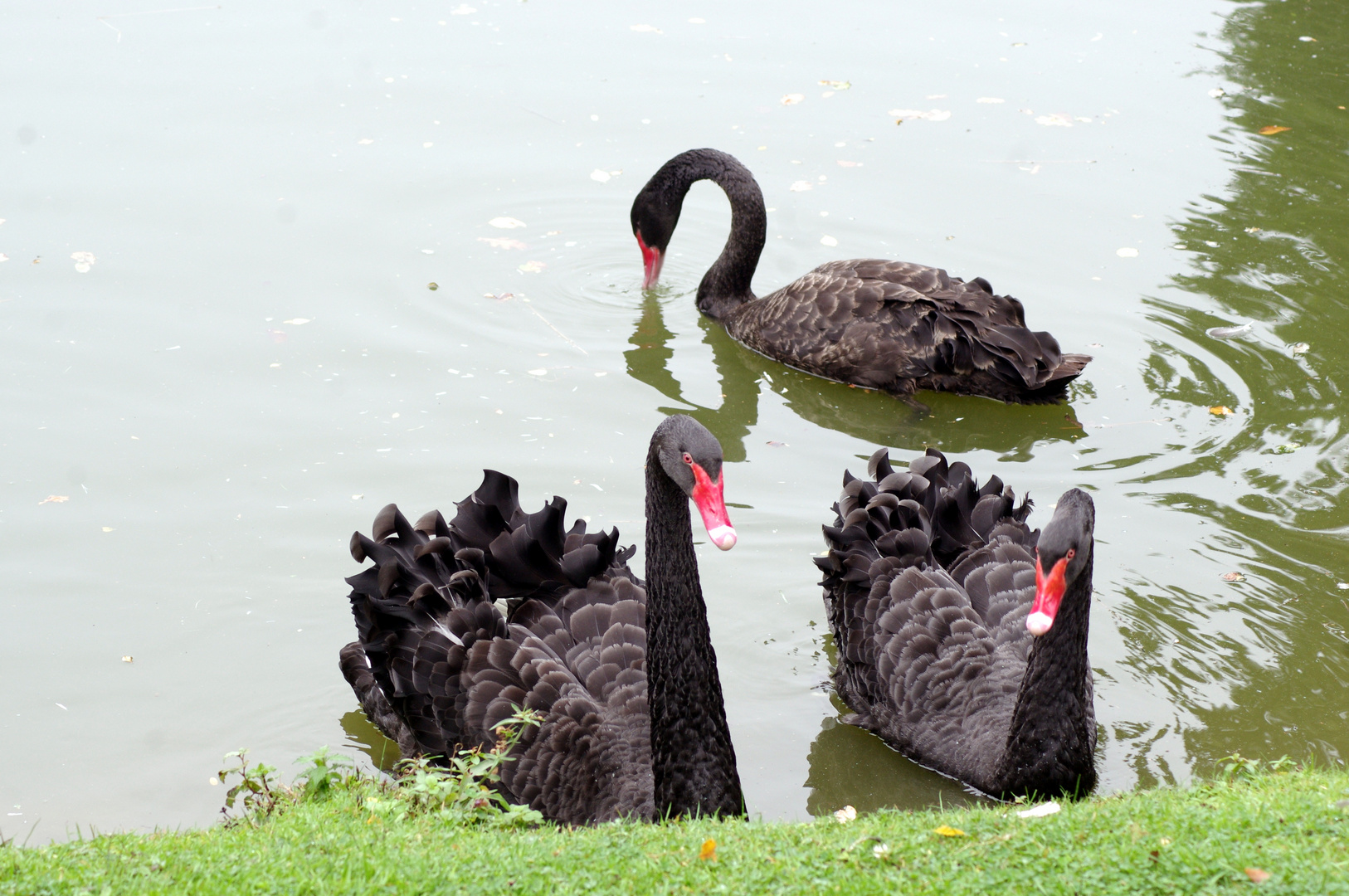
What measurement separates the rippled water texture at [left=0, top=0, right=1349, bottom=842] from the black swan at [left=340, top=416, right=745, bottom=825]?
680mm

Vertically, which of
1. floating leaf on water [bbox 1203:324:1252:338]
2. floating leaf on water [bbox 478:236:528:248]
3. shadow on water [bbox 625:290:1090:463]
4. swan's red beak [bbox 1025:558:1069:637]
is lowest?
shadow on water [bbox 625:290:1090:463]

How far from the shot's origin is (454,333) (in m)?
8.43

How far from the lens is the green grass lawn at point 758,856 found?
342cm

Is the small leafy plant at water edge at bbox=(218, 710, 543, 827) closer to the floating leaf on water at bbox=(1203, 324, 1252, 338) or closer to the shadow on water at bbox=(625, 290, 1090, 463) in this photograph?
the shadow on water at bbox=(625, 290, 1090, 463)

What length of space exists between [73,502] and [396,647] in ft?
8.67

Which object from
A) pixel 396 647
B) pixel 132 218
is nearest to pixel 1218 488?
pixel 396 647

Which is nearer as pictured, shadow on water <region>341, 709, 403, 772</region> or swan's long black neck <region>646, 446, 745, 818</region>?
swan's long black neck <region>646, 446, 745, 818</region>

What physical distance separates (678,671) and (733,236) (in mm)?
5235

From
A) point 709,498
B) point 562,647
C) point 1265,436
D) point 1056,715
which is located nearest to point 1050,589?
point 1056,715

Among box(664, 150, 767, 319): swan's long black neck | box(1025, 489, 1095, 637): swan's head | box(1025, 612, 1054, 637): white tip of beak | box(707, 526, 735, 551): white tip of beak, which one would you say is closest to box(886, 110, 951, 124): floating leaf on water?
box(664, 150, 767, 319): swan's long black neck

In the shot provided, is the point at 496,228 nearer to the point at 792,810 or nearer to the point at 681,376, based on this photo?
the point at 681,376

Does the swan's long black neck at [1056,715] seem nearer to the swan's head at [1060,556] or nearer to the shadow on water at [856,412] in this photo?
the swan's head at [1060,556]

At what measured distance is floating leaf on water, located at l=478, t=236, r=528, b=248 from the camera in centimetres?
952

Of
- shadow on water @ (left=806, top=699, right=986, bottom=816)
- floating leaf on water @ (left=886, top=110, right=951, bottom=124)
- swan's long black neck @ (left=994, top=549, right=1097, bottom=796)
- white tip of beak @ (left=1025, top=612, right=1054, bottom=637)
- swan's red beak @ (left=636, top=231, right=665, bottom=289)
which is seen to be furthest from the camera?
floating leaf on water @ (left=886, top=110, right=951, bottom=124)
